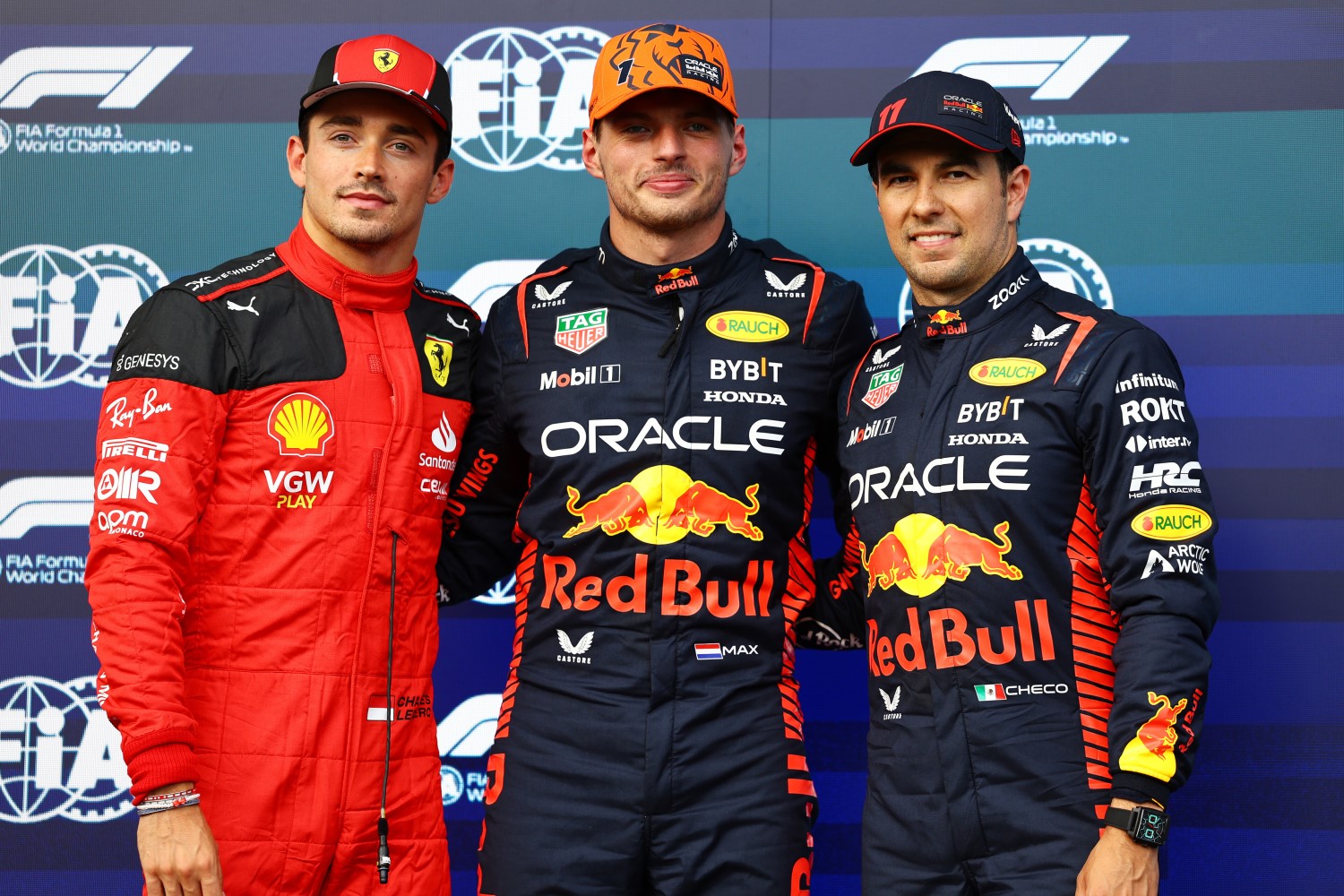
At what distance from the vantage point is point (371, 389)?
2227mm

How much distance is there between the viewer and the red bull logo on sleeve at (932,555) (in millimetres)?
1951

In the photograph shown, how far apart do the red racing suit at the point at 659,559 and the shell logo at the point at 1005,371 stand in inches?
13.8

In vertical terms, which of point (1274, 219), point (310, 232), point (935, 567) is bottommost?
point (935, 567)

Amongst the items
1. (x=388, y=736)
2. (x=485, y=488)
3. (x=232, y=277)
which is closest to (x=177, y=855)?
(x=388, y=736)

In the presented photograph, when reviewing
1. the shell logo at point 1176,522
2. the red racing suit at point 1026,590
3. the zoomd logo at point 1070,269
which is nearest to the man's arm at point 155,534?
the red racing suit at point 1026,590

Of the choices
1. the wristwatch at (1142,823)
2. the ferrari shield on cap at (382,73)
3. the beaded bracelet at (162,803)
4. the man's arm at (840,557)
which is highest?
the ferrari shield on cap at (382,73)

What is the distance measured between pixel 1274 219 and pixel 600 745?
2034 mm

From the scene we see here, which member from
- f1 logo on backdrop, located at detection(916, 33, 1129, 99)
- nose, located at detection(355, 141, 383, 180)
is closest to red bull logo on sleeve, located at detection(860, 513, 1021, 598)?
nose, located at detection(355, 141, 383, 180)

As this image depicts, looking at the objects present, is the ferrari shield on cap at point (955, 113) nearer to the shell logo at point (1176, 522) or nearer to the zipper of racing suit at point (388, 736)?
the shell logo at point (1176, 522)

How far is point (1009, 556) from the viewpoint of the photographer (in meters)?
1.95

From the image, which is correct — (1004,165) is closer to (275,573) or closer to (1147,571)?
(1147,571)

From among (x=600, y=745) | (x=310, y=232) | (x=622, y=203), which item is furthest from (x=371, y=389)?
(x=600, y=745)

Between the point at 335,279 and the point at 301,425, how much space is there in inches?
11.7

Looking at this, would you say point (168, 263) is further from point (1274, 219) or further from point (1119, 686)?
point (1274, 219)
